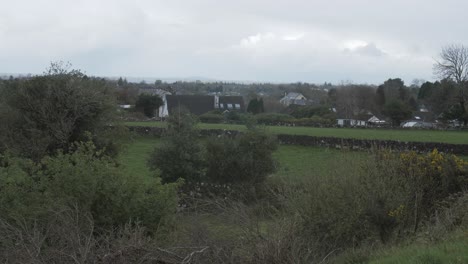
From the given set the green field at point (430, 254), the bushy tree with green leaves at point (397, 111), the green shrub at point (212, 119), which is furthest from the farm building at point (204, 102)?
the green field at point (430, 254)

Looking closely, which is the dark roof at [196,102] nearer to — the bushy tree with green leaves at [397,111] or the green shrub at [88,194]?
the bushy tree with green leaves at [397,111]

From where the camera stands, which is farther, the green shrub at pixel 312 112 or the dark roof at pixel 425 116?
the dark roof at pixel 425 116

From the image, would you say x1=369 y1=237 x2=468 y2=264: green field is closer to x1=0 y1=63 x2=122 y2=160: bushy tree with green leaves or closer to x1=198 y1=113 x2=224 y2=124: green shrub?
x1=0 y1=63 x2=122 y2=160: bushy tree with green leaves

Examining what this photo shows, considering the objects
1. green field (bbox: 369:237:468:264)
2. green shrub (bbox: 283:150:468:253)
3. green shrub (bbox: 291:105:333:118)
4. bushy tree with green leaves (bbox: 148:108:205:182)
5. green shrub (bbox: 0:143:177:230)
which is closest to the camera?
green field (bbox: 369:237:468:264)

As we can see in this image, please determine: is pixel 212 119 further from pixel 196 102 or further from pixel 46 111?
pixel 46 111

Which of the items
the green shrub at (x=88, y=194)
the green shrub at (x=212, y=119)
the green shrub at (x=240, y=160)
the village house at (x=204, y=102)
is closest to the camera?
the green shrub at (x=88, y=194)

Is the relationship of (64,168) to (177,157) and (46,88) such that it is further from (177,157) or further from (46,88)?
(177,157)

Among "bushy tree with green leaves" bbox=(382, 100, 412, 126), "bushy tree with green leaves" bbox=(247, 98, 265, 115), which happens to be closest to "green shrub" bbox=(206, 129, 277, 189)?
"bushy tree with green leaves" bbox=(382, 100, 412, 126)

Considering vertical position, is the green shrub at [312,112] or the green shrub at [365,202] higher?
the green shrub at [365,202]

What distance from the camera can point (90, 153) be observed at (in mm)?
11539

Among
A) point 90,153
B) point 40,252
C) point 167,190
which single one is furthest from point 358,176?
point 40,252

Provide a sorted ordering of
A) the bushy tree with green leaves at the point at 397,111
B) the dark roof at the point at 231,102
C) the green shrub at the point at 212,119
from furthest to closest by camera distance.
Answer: the dark roof at the point at 231,102, the bushy tree with green leaves at the point at 397,111, the green shrub at the point at 212,119

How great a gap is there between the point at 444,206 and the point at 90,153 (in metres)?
8.31

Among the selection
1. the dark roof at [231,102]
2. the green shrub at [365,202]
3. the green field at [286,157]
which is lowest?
the green field at [286,157]
